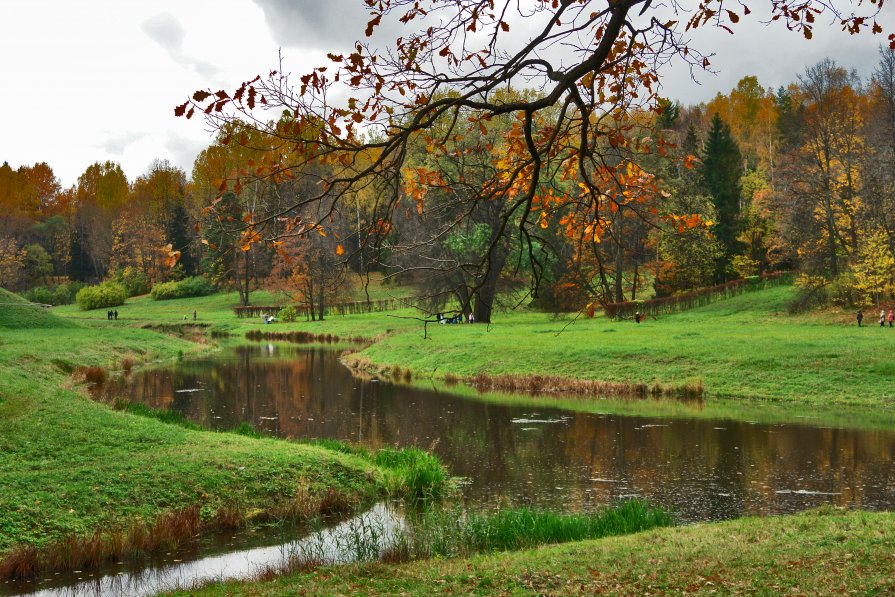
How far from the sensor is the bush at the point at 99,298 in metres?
83.4

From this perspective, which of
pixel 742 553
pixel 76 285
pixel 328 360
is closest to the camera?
pixel 742 553

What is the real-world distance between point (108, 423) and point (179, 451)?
253 cm

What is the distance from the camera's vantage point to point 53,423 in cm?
1575

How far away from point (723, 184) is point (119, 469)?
5682 cm

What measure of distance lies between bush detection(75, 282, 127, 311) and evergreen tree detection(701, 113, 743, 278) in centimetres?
6206

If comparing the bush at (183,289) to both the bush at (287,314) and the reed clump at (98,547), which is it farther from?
the reed clump at (98,547)

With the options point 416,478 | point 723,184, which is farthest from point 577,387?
point 723,184

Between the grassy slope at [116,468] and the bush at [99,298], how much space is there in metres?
69.1

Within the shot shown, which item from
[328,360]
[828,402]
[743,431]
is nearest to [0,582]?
[743,431]

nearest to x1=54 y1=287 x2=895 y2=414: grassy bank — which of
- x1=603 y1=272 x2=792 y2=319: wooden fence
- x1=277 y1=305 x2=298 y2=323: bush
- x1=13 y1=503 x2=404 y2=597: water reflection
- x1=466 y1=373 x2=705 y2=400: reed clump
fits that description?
x1=466 y1=373 x2=705 y2=400: reed clump

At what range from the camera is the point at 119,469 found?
44.3 ft

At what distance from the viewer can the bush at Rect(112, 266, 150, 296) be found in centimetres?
9281

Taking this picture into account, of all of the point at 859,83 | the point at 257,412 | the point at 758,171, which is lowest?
the point at 257,412

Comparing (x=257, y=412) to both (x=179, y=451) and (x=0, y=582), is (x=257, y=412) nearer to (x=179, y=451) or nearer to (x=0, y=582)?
A: (x=179, y=451)
